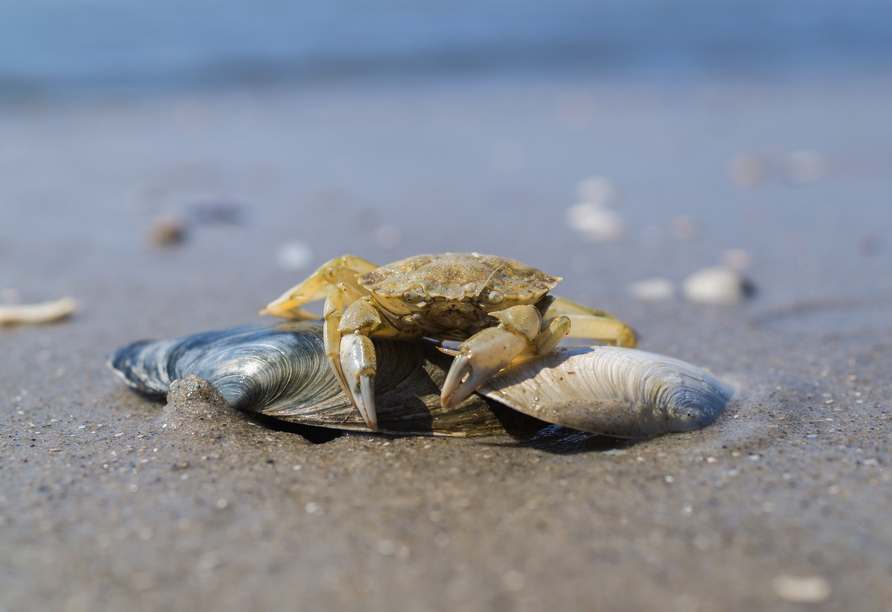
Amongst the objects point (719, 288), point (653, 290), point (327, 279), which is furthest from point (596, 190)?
Answer: point (327, 279)

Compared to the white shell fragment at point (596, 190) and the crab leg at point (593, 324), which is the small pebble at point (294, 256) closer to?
the crab leg at point (593, 324)

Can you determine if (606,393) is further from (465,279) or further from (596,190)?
(596,190)

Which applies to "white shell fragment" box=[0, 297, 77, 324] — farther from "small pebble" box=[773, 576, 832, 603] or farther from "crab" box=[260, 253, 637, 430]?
"small pebble" box=[773, 576, 832, 603]

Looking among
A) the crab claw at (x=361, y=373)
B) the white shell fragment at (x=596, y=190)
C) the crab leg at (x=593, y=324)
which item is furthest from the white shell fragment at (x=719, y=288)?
the crab claw at (x=361, y=373)

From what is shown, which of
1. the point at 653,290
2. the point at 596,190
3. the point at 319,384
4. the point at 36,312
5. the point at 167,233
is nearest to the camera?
the point at 319,384

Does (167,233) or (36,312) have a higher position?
(167,233)

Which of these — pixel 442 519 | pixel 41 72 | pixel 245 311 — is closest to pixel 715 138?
pixel 245 311
